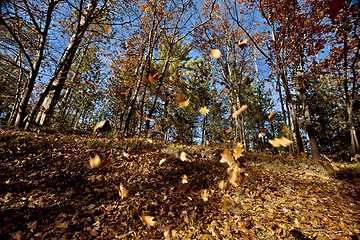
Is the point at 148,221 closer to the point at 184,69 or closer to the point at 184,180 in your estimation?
the point at 184,180

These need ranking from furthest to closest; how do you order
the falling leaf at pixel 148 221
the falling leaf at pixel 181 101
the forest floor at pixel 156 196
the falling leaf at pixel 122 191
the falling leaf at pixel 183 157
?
the falling leaf at pixel 183 157
the falling leaf at pixel 122 191
the falling leaf at pixel 181 101
the falling leaf at pixel 148 221
the forest floor at pixel 156 196

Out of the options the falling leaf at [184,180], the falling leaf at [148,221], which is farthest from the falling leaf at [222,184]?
the falling leaf at [148,221]

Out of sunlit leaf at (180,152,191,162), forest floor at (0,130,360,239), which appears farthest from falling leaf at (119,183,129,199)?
sunlit leaf at (180,152,191,162)

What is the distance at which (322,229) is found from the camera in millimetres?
2049

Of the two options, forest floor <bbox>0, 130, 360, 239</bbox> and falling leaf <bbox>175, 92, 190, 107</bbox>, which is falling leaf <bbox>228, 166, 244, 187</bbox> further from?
falling leaf <bbox>175, 92, 190, 107</bbox>

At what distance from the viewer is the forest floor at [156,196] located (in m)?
2.19

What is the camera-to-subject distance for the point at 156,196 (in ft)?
10.1

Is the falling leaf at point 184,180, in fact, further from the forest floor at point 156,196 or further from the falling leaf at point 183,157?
the falling leaf at point 183,157

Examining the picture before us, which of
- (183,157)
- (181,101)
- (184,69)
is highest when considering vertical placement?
(184,69)

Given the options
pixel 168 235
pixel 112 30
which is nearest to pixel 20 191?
pixel 168 235

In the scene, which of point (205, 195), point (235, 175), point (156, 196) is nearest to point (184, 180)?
point (205, 195)

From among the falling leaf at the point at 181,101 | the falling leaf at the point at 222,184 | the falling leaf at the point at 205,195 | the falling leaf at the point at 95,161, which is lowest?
the falling leaf at the point at 205,195

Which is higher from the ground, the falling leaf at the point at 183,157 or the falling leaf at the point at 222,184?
the falling leaf at the point at 183,157

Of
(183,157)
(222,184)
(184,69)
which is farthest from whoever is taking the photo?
(184,69)
